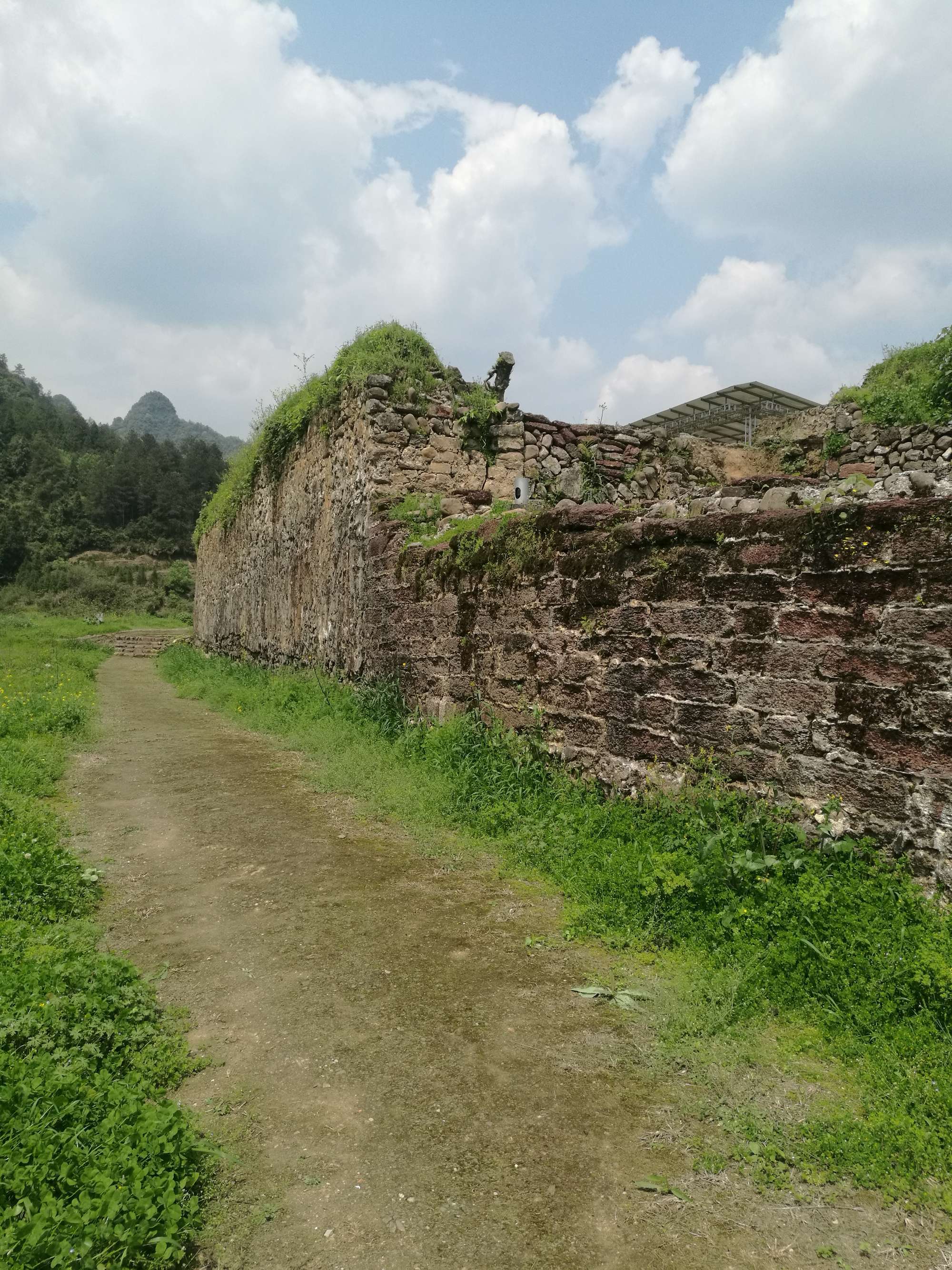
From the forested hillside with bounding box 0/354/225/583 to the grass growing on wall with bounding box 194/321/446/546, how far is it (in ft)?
124

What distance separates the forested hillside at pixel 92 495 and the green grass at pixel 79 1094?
162ft

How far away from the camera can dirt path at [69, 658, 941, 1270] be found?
191 centimetres

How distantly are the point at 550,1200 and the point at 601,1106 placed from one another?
441mm

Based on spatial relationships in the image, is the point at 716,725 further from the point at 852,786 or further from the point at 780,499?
the point at 780,499

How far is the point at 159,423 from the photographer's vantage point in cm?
18250

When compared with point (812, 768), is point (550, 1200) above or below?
below

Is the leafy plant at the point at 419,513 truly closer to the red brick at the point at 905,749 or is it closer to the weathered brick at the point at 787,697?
the weathered brick at the point at 787,697

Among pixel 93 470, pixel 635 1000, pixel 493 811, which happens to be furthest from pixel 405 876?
pixel 93 470

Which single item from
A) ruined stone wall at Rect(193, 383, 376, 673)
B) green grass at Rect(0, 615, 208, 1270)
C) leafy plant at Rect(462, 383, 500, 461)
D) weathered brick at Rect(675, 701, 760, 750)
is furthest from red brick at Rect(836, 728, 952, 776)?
leafy plant at Rect(462, 383, 500, 461)

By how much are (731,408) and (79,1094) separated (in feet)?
48.1

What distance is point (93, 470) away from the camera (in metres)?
57.2

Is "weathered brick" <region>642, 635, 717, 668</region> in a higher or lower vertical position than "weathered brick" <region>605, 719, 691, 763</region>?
higher

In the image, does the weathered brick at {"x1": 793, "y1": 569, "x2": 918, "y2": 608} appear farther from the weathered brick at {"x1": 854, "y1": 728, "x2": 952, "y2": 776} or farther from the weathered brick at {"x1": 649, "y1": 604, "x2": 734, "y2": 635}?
the weathered brick at {"x1": 854, "y1": 728, "x2": 952, "y2": 776}

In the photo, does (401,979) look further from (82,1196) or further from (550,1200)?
(82,1196)
